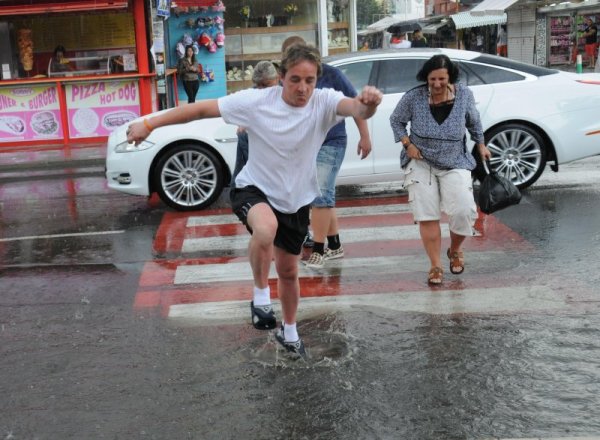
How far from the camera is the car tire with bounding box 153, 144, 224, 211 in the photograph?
9.38 metres

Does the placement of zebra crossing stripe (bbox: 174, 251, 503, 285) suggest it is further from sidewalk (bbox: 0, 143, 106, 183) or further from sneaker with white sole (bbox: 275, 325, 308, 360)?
sidewalk (bbox: 0, 143, 106, 183)

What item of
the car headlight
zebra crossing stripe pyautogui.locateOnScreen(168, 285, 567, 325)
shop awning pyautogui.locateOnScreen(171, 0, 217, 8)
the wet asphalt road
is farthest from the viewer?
shop awning pyautogui.locateOnScreen(171, 0, 217, 8)

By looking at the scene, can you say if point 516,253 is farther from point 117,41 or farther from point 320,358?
point 117,41

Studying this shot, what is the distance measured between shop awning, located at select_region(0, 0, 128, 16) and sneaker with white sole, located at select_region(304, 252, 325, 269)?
10934mm

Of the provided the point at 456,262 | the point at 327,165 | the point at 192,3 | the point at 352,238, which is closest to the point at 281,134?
the point at 327,165

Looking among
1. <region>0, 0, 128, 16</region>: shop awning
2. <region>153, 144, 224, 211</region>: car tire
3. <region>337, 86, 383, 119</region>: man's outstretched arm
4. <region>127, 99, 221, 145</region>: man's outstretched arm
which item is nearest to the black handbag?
<region>337, 86, 383, 119</region>: man's outstretched arm

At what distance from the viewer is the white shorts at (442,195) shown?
6.11 m

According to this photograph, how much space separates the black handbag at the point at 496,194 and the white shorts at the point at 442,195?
273mm

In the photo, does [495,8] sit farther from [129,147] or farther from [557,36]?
[129,147]

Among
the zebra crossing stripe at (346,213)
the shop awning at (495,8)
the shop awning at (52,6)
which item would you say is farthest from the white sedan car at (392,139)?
the shop awning at (495,8)

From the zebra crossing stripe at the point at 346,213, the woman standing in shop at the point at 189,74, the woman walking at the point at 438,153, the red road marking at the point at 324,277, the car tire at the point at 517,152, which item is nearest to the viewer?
the woman walking at the point at 438,153

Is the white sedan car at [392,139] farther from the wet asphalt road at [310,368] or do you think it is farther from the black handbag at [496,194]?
the black handbag at [496,194]

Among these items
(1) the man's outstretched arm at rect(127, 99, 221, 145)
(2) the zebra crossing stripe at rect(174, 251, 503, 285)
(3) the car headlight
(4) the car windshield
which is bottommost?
(2) the zebra crossing stripe at rect(174, 251, 503, 285)

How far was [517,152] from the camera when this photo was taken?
954 centimetres
